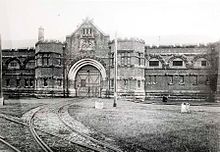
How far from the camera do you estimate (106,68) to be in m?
17.1

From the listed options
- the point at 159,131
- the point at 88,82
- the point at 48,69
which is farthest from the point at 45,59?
the point at 159,131

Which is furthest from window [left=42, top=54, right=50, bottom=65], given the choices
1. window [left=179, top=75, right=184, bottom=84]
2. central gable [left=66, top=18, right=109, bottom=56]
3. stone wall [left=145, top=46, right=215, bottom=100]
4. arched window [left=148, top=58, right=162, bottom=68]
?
window [left=179, top=75, right=184, bottom=84]

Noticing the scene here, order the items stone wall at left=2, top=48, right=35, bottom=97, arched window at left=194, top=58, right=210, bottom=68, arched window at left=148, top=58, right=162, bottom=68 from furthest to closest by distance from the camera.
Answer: stone wall at left=2, top=48, right=35, bottom=97
arched window at left=148, top=58, right=162, bottom=68
arched window at left=194, top=58, right=210, bottom=68

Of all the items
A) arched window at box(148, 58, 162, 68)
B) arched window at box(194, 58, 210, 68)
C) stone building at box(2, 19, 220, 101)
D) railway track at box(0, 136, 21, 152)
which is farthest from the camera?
arched window at box(148, 58, 162, 68)

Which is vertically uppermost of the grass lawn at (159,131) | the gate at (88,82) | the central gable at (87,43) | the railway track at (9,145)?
the central gable at (87,43)

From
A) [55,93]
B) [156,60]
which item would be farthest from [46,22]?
[156,60]

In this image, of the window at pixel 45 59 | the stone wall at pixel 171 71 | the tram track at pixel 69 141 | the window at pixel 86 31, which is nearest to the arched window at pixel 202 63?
the stone wall at pixel 171 71

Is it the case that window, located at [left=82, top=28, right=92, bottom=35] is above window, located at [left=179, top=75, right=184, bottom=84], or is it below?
above

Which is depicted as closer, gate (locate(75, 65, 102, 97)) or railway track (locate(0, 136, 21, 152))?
railway track (locate(0, 136, 21, 152))

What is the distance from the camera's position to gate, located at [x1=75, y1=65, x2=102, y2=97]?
16938 mm

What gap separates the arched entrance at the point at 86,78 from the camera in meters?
17.0

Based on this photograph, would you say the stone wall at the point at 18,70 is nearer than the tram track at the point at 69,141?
No

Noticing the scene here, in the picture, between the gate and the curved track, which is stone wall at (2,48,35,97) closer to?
the gate

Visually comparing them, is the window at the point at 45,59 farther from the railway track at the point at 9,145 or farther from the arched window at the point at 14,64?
the railway track at the point at 9,145
